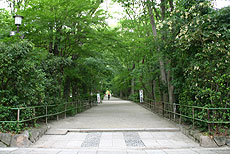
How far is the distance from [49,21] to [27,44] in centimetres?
302

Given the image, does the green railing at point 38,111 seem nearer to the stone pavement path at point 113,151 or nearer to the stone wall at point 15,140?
the stone wall at point 15,140

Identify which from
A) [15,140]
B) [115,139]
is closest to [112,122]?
[115,139]

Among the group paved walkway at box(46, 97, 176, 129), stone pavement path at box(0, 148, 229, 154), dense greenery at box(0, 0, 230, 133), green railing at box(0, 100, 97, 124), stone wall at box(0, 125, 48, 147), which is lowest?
stone pavement path at box(0, 148, 229, 154)

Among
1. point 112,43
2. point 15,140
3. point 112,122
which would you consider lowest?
point 112,122

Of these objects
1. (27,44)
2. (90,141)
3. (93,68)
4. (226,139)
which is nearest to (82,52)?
(93,68)

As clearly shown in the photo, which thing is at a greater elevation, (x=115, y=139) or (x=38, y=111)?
(x=38, y=111)

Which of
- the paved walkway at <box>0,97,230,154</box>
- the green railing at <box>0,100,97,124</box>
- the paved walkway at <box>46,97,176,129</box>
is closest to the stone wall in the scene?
the paved walkway at <box>0,97,230,154</box>

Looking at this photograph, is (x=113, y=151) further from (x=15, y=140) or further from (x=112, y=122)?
(x=112, y=122)

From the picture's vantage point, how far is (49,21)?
30.2ft

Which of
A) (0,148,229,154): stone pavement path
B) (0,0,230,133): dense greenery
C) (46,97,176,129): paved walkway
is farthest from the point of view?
(46,97,176,129): paved walkway

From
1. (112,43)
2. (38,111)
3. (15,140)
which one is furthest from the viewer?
(112,43)

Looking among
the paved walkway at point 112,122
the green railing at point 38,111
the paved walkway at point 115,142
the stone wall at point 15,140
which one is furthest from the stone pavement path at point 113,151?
the paved walkway at point 112,122

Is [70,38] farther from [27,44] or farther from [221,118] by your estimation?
[221,118]

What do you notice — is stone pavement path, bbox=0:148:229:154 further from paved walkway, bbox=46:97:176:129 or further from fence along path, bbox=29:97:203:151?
paved walkway, bbox=46:97:176:129
